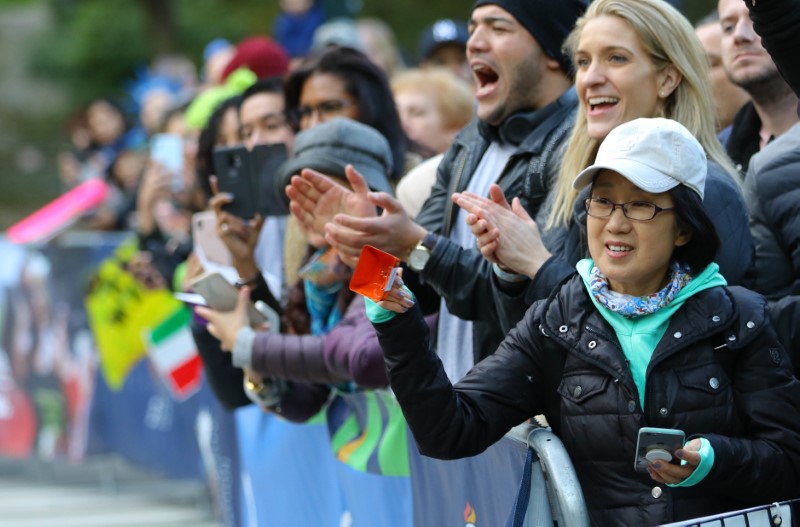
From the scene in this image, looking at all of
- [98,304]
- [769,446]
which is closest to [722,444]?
[769,446]

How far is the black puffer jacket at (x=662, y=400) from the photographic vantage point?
314cm

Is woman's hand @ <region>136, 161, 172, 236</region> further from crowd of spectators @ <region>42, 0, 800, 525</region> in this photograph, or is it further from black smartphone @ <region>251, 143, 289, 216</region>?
black smartphone @ <region>251, 143, 289, 216</region>

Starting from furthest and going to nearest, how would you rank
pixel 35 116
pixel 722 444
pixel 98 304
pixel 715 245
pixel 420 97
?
pixel 35 116, pixel 98 304, pixel 420 97, pixel 715 245, pixel 722 444

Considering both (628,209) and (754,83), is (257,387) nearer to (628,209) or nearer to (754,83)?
(754,83)

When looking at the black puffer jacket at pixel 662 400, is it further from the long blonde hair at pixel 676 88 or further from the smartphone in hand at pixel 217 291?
the smartphone in hand at pixel 217 291

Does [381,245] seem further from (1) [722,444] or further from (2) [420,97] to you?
(2) [420,97]

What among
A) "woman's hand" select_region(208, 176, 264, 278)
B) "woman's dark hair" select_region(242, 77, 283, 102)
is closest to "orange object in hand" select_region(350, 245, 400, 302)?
"woman's hand" select_region(208, 176, 264, 278)

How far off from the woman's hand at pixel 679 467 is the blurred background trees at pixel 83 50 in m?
24.2

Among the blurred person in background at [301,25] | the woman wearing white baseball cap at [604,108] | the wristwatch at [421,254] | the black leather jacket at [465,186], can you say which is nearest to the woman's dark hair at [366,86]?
the black leather jacket at [465,186]

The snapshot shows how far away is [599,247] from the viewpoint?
336 centimetres

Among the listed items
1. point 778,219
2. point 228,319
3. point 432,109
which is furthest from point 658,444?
point 432,109

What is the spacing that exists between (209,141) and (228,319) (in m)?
1.66

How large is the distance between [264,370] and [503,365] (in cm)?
180

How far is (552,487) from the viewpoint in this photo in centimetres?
317
